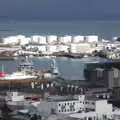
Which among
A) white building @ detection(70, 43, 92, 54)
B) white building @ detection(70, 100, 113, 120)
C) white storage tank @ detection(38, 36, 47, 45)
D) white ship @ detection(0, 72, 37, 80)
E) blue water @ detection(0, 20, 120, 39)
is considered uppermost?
blue water @ detection(0, 20, 120, 39)

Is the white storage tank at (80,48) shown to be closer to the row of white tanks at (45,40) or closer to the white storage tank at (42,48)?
the white storage tank at (42,48)

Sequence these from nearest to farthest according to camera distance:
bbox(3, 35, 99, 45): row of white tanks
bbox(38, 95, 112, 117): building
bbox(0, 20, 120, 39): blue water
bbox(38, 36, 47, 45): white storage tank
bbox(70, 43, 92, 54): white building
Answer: bbox(38, 95, 112, 117): building < bbox(70, 43, 92, 54): white building < bbox(3, 35, 99, 45): row of white tanks < bbox(38, 36, 47, 45): white storage tank < bbox(0, 20, 120, 39): blue water

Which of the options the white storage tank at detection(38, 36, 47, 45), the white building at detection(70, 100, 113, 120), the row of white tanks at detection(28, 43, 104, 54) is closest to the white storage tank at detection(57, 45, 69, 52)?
the row of white tanks at detection(28, 43, 104, 54)

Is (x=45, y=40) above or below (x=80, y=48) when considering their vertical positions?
above

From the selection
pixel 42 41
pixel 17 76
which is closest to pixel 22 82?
pixel 17 76

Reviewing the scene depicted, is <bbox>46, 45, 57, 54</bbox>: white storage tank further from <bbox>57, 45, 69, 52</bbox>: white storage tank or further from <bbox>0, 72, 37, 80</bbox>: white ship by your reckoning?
<bbox>0, 72, 37, 80</bbox>: white ship

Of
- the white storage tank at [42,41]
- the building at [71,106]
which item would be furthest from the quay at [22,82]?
the white storage tank at [42,41]

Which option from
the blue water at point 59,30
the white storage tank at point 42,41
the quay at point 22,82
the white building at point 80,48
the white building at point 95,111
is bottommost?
the white building at point 95,111

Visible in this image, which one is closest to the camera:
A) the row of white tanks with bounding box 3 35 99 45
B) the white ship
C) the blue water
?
the white ship

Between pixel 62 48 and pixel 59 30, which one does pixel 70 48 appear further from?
pixel 59 30

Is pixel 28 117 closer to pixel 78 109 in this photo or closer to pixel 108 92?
pixel 78 109

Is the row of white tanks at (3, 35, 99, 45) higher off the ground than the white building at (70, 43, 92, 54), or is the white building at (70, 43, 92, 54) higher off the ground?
the row of white tanks at (3, 35, 99, 45)
